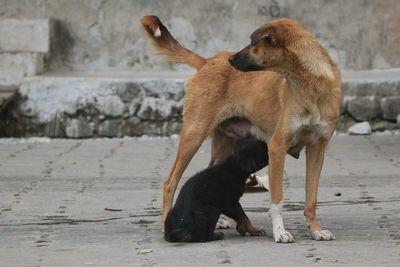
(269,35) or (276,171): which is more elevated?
(269,35)

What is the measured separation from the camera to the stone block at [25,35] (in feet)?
45.5

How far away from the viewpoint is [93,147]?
12945 millimetres

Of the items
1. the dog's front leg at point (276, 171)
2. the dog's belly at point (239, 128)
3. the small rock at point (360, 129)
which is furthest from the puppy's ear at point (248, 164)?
the small rock at point (360, 129)

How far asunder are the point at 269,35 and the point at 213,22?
23.0 ft

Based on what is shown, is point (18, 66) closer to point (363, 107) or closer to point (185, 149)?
point (363, 107)

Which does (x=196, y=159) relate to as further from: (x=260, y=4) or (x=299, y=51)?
(x=299, y=51)

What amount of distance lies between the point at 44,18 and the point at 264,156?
7050 mm

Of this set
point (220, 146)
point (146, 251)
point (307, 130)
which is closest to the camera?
point (146, 251)

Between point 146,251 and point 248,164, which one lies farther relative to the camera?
point 248,164

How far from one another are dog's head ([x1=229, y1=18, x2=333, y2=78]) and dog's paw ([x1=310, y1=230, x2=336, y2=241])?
102cm

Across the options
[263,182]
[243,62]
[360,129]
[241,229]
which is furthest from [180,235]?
[360,129]

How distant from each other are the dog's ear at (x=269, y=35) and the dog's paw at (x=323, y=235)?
4.09 feet

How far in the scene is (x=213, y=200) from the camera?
7.24 meters

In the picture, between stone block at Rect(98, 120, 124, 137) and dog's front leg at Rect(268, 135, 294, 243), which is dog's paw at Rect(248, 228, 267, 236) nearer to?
dog's front leg at Rect(268, 135, 294, 243)
